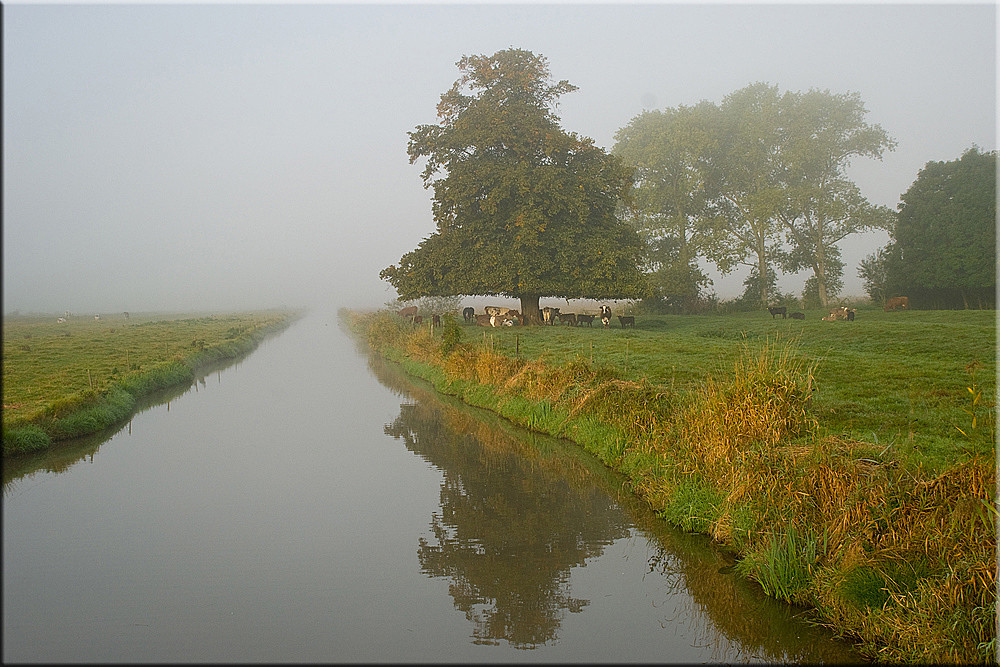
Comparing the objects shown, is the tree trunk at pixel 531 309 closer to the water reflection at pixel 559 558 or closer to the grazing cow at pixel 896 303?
the grazing cow at pixel 896 303

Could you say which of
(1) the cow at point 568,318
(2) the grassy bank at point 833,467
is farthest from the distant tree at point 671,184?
(2) the grassy bank at point 833,467

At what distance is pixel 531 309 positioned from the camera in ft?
115

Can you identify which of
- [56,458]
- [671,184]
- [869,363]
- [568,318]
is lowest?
[56,458]

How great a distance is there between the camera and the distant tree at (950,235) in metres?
33.3

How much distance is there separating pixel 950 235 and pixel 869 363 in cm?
2385

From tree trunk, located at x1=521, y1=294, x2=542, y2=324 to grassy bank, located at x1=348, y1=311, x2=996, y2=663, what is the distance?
1628 centimetres

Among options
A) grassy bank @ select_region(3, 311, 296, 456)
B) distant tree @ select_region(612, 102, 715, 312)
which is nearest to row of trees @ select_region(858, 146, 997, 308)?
distant tree @ select_region(612, 102, 715, 312)

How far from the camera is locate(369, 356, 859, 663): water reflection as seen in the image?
6.19 meters

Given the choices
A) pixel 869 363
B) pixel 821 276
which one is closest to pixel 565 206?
pixel 869 363

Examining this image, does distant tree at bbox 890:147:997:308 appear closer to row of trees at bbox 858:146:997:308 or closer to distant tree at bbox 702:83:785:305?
row of trees at bbox 858:146:997:308

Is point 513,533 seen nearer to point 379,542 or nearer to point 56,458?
point 379,542

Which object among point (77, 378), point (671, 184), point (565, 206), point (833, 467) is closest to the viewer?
point (833, 467)

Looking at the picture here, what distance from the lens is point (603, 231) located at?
33312 mm

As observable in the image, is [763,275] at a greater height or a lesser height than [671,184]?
lesser
